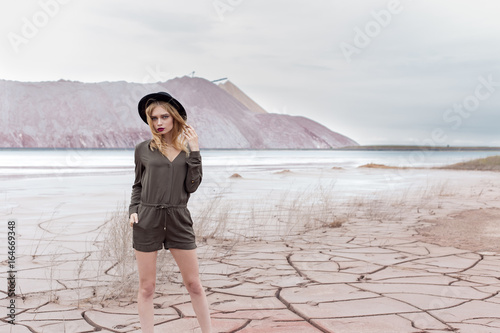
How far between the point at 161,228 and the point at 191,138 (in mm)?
509

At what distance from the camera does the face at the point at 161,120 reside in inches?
112

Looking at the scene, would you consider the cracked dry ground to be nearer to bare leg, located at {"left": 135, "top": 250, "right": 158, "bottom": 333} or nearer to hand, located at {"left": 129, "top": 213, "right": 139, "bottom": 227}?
bare leg, located at {"left": 135, "top": 250, "right": 158, "bottom": 333}

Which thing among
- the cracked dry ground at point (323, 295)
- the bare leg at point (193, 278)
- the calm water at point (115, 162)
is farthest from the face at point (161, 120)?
the calm water at point (115, 162)

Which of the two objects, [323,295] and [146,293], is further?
[323,295]

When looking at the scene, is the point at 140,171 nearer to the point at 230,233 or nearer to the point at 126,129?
the point at 230,233

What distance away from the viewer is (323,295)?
4.25m

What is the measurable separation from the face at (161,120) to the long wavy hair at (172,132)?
0.02 meters

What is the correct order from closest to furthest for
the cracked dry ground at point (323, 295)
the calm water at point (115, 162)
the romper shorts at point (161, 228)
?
1. the romper shorts at point (161, 228)
2. the cracked dry ground at point (323, 295)
3. the calm water at point (115, 162)

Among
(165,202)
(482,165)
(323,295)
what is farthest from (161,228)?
(482,165)

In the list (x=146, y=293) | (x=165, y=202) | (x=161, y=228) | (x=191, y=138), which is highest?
(x=191, y=138)

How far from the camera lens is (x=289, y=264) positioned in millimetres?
5398

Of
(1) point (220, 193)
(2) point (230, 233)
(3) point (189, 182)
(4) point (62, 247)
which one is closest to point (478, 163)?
(1) point (220, 193)

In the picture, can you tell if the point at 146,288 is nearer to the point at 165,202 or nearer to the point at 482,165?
the point at 165,202

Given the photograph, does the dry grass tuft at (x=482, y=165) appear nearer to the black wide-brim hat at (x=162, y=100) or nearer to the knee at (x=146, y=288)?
the black wide-brim hat at (x=162, y=100)
